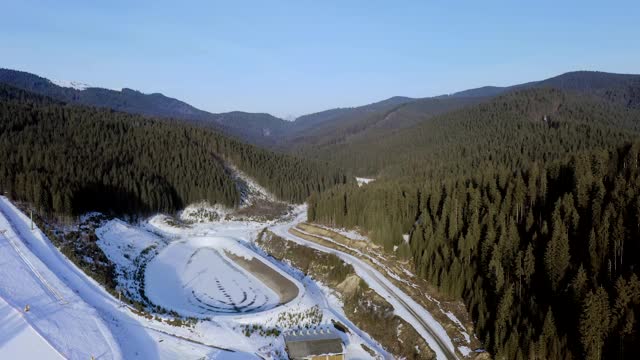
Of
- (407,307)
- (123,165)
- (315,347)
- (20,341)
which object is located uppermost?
(123,165)

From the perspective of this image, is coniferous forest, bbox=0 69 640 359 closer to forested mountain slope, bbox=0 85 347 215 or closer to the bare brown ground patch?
forested mountain slope, bbox=0 85 347 215

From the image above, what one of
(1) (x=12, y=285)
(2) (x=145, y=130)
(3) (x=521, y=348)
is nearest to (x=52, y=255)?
(1) (x=12, y=285)

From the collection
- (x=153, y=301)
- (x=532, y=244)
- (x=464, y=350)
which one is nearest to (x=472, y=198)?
(x=532, y=244)

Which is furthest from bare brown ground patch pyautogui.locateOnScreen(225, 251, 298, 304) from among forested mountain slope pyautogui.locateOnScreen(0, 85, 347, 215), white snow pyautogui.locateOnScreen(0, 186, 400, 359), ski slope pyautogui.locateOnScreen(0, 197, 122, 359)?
forested mountain slope pyautogui.locateOnScreen(0, 85, 347, 215)

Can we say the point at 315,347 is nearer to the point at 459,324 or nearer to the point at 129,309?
the point at 459,324

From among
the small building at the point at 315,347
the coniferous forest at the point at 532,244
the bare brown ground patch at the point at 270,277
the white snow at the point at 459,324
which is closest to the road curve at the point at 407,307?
the white snow at the point at 459,324

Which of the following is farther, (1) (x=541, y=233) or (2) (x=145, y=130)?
Answer: (2) (x=145, y=130)

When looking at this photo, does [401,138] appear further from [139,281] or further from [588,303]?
[588,303]
